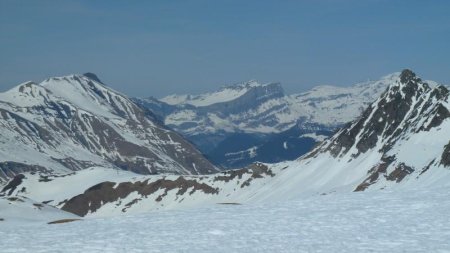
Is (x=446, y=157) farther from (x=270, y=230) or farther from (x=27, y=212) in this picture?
(x=270, y=230)

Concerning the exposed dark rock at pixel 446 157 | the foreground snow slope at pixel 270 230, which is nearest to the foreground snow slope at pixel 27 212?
the foreground snow slope at pixel 270 230

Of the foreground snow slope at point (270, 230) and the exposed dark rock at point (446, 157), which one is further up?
the exposed dark rock at point (446, 157)

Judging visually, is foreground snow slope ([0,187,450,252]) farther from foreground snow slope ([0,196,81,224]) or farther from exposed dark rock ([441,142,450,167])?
exposed dark rock ([441,142,450,167])

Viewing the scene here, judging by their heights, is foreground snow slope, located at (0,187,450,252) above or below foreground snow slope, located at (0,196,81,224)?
below

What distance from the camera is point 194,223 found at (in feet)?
110

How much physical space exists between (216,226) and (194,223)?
2.05 meters

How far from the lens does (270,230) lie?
30.3 metres

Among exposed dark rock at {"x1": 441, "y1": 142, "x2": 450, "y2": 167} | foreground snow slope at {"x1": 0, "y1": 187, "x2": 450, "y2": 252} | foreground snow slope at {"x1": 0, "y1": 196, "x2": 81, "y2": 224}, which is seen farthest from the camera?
Answer: exposed dark rock at {"x1": 441, "y1": 142, "x2": 450, "y2": 167}

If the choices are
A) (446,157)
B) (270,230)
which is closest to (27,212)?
(270,230)

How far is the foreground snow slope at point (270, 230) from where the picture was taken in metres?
26.1

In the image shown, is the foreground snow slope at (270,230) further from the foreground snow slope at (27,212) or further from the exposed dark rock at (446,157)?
the exposed dark rock at (446,157)

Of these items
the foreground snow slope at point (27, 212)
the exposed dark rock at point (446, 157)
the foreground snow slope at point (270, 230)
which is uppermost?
the exposed dark rock at point (446, 157)

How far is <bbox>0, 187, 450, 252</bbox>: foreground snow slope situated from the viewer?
2609 centimetres

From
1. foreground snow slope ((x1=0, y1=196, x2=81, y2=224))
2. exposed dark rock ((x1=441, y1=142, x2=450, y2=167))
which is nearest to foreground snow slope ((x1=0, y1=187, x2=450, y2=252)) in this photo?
foreground snow slope ((x1=0, y1=196, x2=81, y2=224))
